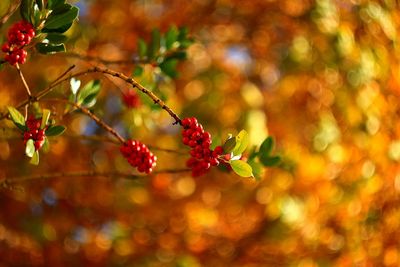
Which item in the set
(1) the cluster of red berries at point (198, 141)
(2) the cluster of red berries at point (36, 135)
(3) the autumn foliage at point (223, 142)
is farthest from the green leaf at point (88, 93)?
(1) the cluster of red berries at point (198, 141)

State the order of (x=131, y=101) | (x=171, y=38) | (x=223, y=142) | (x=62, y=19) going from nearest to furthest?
1. (x=62, y=19)
2. (x=171, y=38)
3. (x=131, y=101)
4. (x=223, y=142)

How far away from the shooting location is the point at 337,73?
3.94 meters

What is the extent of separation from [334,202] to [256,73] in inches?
70.5

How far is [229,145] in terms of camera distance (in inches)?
63.9

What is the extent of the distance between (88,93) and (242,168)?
0.80 metres

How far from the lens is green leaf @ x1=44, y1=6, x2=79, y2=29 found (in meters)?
1.69

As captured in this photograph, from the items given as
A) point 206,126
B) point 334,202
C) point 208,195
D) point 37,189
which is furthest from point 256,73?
point 37,189

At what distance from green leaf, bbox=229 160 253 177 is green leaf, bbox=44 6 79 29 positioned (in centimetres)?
69

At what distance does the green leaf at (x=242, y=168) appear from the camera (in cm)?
164

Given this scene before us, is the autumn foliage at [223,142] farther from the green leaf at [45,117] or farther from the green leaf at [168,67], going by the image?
the green leaf at [45,117]

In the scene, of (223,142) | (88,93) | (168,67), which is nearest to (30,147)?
(88,93)

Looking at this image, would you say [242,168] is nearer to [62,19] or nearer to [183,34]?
[62,19]

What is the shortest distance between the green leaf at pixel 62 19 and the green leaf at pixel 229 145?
63 centimetres

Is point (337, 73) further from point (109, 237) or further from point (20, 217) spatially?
point (20, 217)
